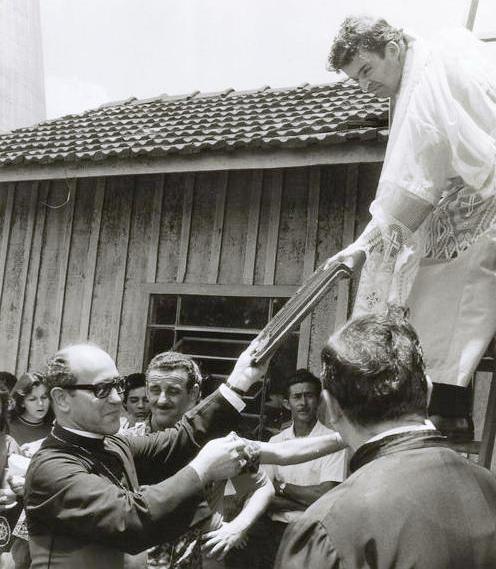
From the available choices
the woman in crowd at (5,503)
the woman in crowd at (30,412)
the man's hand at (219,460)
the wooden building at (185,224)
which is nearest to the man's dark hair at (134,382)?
the wooden building at (185,224)

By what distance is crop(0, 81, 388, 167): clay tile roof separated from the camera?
5680mm

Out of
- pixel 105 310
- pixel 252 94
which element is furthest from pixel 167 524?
pixel 252 94

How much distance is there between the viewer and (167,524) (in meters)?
2.56

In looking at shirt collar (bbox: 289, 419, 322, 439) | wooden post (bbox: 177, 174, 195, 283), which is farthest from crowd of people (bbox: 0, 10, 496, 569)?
wooden post (bbox: 177, 174, 195, 283)

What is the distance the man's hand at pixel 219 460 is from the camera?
2650 millimetres

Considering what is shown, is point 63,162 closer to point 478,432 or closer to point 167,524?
point 478,432

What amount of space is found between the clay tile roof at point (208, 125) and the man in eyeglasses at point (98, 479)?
3.08 metres

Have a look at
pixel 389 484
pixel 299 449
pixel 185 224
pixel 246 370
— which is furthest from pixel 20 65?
pixel 389 484

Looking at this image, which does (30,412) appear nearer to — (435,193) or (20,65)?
(435,193)

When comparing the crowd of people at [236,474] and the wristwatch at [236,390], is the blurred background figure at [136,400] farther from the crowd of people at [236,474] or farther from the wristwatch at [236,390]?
the wristwatch at [236,390]

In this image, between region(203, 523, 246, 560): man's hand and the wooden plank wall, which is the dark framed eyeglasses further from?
the wooden plank wall

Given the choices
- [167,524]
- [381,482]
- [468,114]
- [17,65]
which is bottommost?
[167,524]

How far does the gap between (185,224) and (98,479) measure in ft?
14.1

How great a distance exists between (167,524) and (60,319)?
15.9 feet
